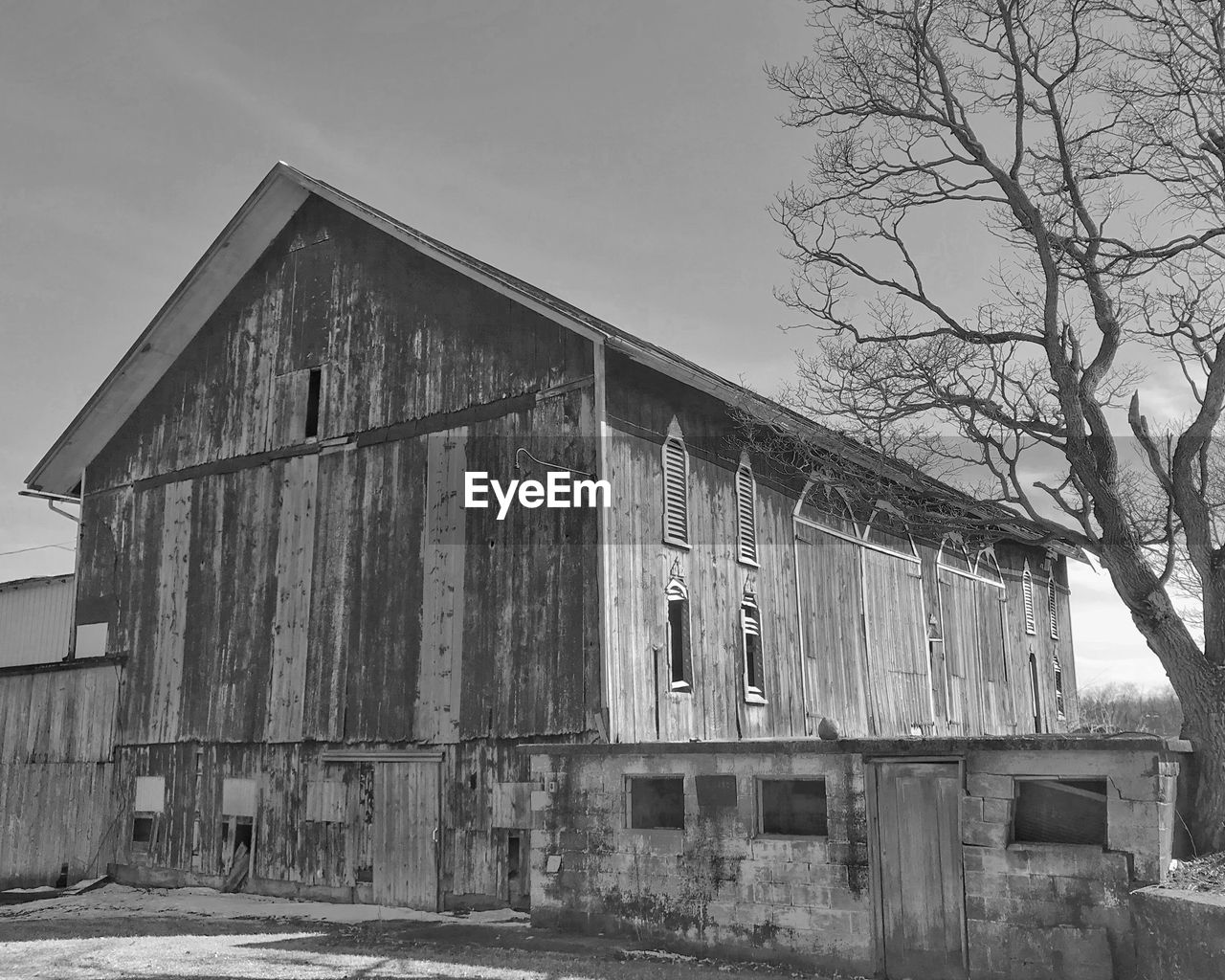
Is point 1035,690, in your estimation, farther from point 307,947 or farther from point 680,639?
point 307,947

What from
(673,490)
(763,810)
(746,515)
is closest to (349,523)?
(673,490)

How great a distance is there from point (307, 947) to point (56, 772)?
417 inches

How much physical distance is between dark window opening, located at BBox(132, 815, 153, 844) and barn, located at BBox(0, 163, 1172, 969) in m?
0.07

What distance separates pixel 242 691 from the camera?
774 inches

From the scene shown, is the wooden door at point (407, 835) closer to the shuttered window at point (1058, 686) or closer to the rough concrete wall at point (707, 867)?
the rough concrete wall at point (707, 867)

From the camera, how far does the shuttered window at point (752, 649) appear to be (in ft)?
61.3

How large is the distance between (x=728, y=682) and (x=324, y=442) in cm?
767

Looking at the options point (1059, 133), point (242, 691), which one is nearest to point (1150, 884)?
point (1059, 133)

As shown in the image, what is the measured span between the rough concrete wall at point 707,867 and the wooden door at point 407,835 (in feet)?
10.4

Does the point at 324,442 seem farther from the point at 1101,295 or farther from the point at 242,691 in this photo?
the point at 1101,295

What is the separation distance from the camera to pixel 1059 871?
35.7 ft

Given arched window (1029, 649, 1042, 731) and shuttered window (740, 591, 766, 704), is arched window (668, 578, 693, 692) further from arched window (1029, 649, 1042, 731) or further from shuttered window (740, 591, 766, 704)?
arched window (1029, 649, 1042, 731)

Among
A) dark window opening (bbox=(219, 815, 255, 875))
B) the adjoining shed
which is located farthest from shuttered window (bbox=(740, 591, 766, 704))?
dark window opening (bbox=(219, 815, 255, 875))

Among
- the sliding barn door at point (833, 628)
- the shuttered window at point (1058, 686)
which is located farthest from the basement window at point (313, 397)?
the shuttered window at point (1058, 686)
